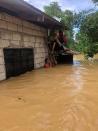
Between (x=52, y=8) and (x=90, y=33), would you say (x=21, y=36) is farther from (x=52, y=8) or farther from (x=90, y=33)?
(x=52, y=8)

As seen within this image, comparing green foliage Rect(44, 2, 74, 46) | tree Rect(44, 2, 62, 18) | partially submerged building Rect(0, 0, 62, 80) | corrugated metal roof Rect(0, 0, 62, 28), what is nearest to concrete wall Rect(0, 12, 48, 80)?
partially submerged building Rect(0, 0, 62, 80)

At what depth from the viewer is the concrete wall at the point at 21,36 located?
711 centimetres

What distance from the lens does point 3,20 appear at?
714 cm

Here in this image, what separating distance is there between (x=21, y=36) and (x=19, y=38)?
20cm

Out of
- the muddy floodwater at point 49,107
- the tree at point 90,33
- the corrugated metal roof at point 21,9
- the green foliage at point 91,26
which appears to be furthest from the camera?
the tree at point 90,33

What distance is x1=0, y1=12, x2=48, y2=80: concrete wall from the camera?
23.3ft

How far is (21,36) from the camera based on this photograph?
27.7 ft

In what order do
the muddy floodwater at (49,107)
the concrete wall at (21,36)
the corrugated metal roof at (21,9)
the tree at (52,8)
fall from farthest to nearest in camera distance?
the tree at (52,8), the concrete wall at (21,36), the corrugated metal roof at (21,9), the muddy floodwater at (49,107)

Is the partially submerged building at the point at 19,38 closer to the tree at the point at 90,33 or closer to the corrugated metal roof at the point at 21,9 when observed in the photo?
the corrugated metal roof at the point at 21,9

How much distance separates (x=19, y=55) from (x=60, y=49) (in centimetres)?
416

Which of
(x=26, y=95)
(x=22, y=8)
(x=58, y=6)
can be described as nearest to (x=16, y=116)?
(x=26, y=95)

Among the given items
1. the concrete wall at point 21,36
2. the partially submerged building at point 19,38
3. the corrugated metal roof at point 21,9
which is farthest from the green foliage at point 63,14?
the corrugated metal roof at point 21,9

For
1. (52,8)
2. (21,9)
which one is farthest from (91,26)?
(52,8)

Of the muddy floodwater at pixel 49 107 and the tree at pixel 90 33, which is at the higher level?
the tree at pixel 90 33
